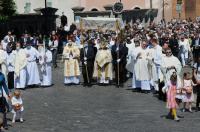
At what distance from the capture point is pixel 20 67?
1074 inches

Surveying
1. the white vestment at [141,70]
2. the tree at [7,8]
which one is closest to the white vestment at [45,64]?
the white vestment at [141,70]

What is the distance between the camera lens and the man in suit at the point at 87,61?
28141 millimetres

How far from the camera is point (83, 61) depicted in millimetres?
28203

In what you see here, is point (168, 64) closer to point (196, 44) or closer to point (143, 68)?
point (143, 68)

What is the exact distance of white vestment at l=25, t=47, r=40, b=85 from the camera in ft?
91.2

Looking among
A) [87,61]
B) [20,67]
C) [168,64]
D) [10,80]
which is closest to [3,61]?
[10,80]

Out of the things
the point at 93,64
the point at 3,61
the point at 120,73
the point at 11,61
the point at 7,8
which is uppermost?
the point at 7,8

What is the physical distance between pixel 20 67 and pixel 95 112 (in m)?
6.82

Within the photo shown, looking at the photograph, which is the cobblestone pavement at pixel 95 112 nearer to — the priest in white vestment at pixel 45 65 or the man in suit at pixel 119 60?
the man in suit at pixel 119 60

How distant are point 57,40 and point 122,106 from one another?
16561 millimetres

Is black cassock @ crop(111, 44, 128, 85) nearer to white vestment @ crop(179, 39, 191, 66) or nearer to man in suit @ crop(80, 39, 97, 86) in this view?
man in suit @ crop(80, 39, 97, 86)

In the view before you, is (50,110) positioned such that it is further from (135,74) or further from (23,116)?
(135,74)

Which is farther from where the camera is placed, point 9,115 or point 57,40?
point 57,40

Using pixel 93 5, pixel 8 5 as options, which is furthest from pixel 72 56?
pixel 93 5
